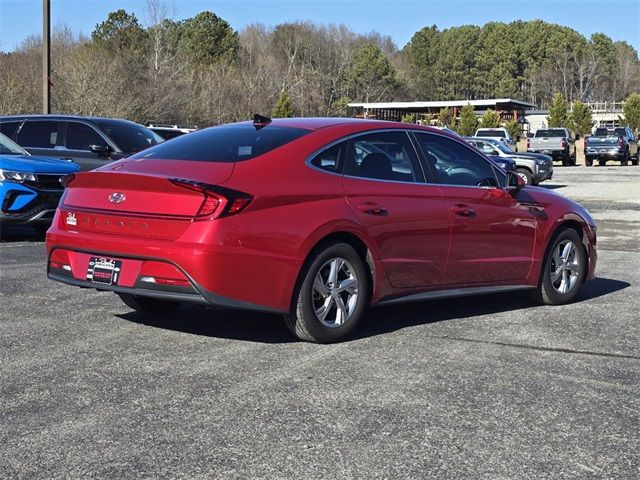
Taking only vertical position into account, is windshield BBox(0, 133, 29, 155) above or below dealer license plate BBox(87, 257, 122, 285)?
above

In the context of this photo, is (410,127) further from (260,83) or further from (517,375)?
(260,83)

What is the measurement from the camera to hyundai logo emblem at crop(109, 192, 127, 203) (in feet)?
18.6

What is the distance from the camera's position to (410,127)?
22.6 feet

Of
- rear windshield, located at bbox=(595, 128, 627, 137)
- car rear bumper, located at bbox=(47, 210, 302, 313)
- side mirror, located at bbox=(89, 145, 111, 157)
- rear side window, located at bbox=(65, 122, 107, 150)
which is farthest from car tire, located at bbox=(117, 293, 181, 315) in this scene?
rear windshield, located at bbox=(595, 128, 627, 137)

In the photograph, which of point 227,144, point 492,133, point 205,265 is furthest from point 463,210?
point 492,133

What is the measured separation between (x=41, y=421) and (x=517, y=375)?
262 centimetres

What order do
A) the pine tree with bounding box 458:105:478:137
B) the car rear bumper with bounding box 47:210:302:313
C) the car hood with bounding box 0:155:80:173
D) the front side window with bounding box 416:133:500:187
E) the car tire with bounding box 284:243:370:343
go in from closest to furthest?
1. the car rear bumper with bounding box 47:210:302:313
2. the car tire with bounding box 284:243:370:343
3. the front side window with bounding box 416:133:500:187
4. the car hood with bounding box 0:155:80:173
5. the pine tree with bounding box 458:105:478:137

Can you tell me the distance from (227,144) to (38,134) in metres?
8.92

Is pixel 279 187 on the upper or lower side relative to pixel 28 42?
lower

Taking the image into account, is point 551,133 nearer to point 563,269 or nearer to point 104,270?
point 563,269

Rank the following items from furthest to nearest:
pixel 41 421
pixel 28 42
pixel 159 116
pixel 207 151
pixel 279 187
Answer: pixel 28 42 → pixel 159 116 → pixel 207 151 → pixel 279 187 → pixel 41 421

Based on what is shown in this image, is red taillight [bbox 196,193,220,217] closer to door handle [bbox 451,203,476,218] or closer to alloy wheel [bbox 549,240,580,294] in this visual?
door handle [bbox 451,203,476,218]

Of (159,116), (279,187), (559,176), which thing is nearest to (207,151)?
(279,187)

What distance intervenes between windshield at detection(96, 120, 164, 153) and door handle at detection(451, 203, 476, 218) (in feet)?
26.5
